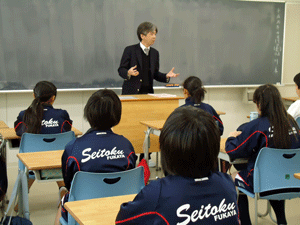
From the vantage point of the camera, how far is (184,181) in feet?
3.79

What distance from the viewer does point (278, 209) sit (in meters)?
2.79

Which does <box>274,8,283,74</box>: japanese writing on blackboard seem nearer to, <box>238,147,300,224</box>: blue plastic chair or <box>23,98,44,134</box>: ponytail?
<box>238,147,300,224</box>: blue plastic chair

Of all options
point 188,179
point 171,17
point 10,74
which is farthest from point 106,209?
point 171,17

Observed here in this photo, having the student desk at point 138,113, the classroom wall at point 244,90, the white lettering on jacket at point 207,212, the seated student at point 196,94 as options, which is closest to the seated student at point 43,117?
the student desk at point 138,113

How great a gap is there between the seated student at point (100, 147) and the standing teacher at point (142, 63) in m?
2.63

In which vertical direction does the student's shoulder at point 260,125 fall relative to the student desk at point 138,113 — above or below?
above

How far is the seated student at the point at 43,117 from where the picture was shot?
326cm

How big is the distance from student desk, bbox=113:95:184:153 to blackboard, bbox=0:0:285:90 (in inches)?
43.9

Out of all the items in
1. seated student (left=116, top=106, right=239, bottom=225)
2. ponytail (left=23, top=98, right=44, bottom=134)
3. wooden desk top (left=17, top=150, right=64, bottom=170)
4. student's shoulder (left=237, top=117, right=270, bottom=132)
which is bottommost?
wooden desk top (left=17, top=150, right=64, bottom=170)

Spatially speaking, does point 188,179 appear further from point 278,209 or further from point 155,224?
point 278,209

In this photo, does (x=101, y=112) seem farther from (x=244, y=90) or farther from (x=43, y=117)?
(x=244, y=90)

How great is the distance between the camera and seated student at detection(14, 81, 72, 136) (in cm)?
326

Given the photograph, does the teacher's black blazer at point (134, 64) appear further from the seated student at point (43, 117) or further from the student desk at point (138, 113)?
the seated student at point (43, 117)

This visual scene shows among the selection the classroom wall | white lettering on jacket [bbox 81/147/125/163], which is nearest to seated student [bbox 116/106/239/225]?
white lettering on jacket [bbox 81/147/125/163]
